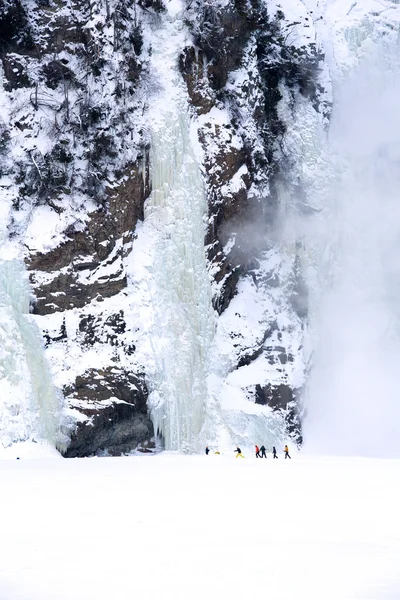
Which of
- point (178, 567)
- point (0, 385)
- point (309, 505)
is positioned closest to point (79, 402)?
point (0, 385)

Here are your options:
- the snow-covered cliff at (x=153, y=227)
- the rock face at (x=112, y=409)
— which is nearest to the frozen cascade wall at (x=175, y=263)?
the snow-covered cliff at (x=153, y=227)

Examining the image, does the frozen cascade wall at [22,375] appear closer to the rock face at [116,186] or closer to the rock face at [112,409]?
the rock face at [116,186]

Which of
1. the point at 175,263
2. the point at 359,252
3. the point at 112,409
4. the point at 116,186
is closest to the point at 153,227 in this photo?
the point at 175,263

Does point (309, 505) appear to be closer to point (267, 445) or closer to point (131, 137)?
point (267, 445)

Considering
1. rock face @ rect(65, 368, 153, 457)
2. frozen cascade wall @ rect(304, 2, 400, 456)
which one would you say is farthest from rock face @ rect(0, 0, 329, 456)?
frozen cascade wall @ rect(304, 2, 400, 456)

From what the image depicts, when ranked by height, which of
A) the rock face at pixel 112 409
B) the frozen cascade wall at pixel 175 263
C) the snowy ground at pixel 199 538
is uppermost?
the frozen cascade wall at pixel 175 263

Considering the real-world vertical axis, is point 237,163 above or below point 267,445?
above

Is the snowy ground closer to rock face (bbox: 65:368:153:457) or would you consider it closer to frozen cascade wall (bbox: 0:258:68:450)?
frozen cascade wall (bbox: 0:258:68:450)
